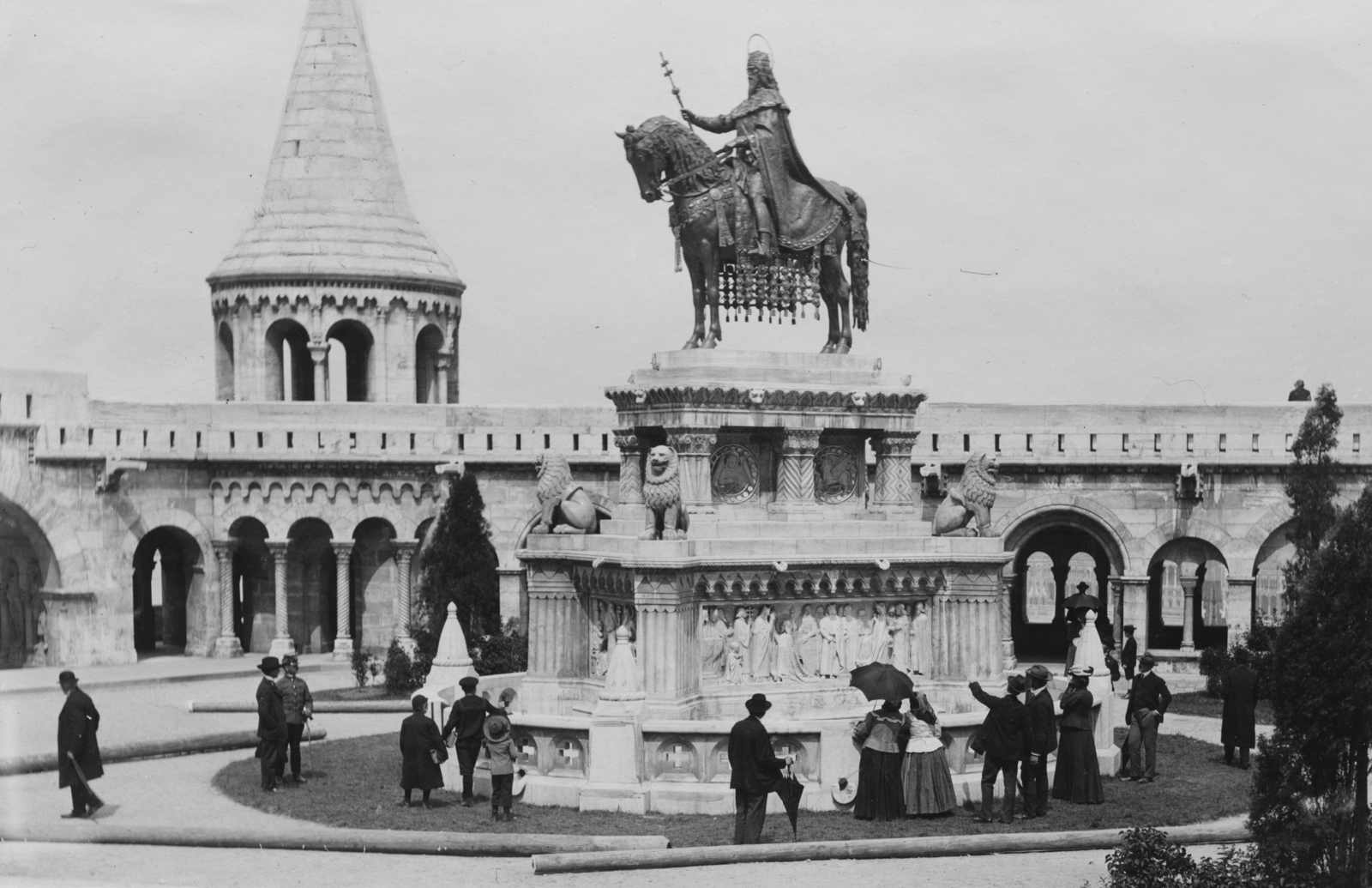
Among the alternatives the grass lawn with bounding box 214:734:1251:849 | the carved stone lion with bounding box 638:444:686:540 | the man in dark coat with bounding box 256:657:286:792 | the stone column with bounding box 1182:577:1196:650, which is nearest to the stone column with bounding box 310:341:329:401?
the stone column with bounding box 1182:577:1196:650

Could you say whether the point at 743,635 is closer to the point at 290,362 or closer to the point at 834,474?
the point at 834,474

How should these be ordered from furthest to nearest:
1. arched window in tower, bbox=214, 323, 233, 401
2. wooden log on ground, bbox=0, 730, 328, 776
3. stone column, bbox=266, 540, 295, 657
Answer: arched window in tower, bbox=214, 323, 233, 401 < stone column, bbox=266, 540, 295, 657 < wooden log on ground, bbox=0, 730, 328, 776

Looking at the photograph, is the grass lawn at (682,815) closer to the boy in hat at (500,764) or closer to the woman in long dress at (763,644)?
the boy in hat at (500,764)

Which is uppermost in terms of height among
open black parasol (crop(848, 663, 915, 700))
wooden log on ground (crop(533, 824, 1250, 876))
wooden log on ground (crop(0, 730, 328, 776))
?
open black parasol (crop(848, 663, 915, 700))

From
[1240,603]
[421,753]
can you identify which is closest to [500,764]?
[421,753]

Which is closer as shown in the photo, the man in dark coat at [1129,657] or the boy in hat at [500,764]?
the boy in hat at [500,764]

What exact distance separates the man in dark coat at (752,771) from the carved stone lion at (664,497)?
4342 millimetres

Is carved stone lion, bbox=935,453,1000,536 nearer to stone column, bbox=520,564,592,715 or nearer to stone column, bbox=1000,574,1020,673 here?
stone column, bbox=520,564,592,715

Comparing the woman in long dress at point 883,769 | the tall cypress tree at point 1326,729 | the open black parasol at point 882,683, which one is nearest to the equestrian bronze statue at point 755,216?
the open black parasol at point 882,683

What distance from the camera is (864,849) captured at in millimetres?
16859

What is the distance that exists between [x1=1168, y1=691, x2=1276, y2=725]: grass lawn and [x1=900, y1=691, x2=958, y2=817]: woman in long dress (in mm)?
9772

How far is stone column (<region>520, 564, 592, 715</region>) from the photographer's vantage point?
75.5 ft

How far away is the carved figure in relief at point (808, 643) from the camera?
22516 mm

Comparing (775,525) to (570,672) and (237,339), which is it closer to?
(570,672)
